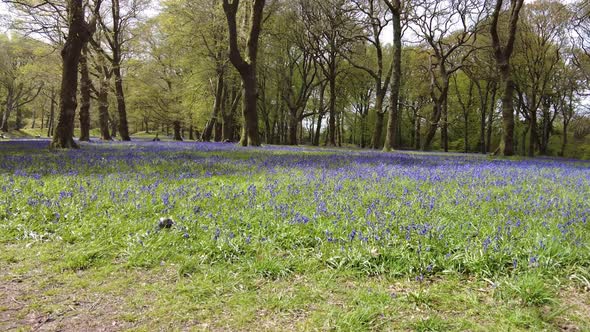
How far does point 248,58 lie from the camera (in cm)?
2098

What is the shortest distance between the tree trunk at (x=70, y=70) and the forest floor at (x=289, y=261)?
1107 centimetres

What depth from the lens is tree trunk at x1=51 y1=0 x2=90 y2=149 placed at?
48.4 ft

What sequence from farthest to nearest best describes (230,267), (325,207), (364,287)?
(325,207)
(230,267)
(364,287)

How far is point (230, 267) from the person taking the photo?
3.24 m

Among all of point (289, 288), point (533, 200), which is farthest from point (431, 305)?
point (533, 200)

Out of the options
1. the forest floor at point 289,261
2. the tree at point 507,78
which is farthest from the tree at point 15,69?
the tree at point 507,78

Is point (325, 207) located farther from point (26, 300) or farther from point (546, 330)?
point (26, 300)

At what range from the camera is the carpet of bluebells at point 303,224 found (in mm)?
3289

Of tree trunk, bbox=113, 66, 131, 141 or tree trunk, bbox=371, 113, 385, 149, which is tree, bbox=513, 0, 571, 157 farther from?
tree trunk, bbox=113, 66, 131, 141

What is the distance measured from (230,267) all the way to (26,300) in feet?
5.40

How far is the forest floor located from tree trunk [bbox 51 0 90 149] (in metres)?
11.1

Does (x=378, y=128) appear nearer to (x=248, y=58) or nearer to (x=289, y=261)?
(x=248, y=58)

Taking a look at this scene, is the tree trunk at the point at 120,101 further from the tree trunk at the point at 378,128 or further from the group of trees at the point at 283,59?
the tree trunk at the point at 378,128

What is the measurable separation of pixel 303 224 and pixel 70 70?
15628 mm
